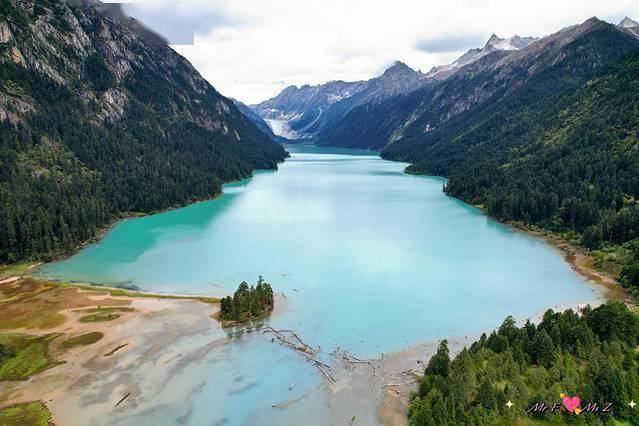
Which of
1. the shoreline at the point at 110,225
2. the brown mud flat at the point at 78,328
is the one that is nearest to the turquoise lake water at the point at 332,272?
the shoreline at the point at 110,225

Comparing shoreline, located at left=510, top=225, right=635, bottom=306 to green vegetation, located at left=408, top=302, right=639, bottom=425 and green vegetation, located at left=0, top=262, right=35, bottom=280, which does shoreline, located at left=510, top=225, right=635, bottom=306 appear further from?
green vegetation, located at left=0, top=262, right=35, bottom=280

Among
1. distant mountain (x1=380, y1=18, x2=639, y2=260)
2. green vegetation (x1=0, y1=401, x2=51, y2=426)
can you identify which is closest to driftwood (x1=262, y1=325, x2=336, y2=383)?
green vegetation (x1=0, y1=401, x2=51, y2=426)

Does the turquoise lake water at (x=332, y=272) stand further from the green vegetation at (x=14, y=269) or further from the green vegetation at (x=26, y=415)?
the green vegetation at (x=26, y=415)

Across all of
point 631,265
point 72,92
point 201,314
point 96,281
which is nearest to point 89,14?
point 72,92

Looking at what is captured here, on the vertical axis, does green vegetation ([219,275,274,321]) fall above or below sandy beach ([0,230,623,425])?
above

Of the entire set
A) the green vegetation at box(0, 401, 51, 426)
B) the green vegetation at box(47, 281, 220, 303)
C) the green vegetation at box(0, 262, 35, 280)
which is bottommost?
the green vegetation at box(0, 401, 51, 426)

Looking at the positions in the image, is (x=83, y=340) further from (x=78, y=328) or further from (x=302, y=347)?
(x=302, y=347)

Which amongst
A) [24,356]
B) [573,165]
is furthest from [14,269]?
[573,165]
